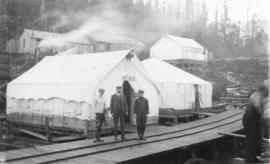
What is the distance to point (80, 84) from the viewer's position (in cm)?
1598

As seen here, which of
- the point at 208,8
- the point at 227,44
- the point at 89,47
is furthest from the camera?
the point at 208,8

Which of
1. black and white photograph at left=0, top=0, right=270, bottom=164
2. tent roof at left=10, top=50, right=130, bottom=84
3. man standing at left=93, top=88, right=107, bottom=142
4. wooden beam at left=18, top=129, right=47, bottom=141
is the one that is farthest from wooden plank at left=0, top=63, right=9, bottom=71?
man standing at left=93, top=88, right=107, bottom=142

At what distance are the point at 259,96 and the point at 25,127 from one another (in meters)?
14.9

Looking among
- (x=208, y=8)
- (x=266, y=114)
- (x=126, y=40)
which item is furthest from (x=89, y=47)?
(x=208, y=8)

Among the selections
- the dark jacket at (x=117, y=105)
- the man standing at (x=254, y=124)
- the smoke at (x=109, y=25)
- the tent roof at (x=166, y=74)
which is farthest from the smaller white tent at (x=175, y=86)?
the smoke at (x=109, y=25)

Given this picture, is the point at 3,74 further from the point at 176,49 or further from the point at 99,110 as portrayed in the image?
the point at 176,49

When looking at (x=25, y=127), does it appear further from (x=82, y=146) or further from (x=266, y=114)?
(x=266, y=114)

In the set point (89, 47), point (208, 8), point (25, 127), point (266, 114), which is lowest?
point (25, 127)

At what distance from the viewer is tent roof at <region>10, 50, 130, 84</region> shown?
16422mm

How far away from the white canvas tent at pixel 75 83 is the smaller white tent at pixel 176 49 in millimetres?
26458

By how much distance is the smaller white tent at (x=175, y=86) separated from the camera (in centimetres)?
2188

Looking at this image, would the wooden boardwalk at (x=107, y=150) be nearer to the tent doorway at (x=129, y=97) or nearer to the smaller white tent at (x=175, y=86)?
the tent doorway at (x=129, y=97)

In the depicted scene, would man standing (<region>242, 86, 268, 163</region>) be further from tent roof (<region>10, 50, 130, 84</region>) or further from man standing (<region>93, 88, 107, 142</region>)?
tent roof (<region>10, 50, 130, 84</region>)

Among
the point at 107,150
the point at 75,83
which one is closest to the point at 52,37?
the point at 75,83
